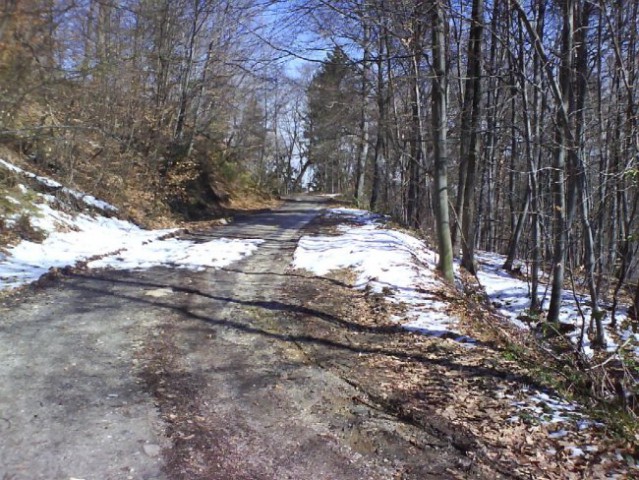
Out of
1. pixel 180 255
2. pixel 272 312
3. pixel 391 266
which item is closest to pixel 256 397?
pixel 272 312

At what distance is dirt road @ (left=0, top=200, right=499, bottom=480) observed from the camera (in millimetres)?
3320

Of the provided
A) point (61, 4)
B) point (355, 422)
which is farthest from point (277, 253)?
point (355, 422)

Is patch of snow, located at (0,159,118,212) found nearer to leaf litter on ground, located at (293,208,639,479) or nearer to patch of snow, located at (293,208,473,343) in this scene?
patch of snow, located at (293,208,473,343)

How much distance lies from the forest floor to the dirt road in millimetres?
15

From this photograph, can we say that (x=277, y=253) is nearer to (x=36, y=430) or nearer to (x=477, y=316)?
(x=477, y=316)

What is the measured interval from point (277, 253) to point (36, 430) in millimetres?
8485

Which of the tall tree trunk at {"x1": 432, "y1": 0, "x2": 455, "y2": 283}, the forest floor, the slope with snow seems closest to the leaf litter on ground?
the forest floor

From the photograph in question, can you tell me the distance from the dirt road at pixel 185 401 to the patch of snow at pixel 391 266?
143 cm

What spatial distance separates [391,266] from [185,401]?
619 cm

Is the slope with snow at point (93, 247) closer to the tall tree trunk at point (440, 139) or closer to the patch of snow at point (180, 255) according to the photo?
the patch of snow at point (180, 255)

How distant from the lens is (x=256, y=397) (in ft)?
14.3

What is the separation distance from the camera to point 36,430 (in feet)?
11.4

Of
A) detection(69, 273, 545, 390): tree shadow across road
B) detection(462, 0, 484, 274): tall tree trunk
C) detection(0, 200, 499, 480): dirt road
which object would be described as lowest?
detection(0, 200, 499, 480): dirt road

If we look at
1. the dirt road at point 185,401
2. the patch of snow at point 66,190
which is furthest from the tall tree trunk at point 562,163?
the patch of snow at point 66,190
